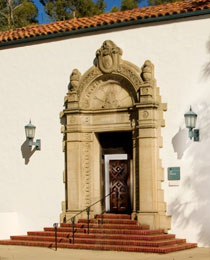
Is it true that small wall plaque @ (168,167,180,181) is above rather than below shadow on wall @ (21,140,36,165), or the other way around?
below

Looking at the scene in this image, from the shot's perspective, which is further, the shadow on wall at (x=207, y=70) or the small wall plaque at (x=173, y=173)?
the small wall plaque at (x=173, y=173)

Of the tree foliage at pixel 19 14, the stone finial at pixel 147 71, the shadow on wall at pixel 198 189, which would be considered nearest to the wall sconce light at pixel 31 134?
the stone finial at pixel 147 71

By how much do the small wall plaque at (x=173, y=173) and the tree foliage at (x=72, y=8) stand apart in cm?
1877

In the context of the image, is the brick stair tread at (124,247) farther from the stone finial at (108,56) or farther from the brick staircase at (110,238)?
the stone finial at (108,56)

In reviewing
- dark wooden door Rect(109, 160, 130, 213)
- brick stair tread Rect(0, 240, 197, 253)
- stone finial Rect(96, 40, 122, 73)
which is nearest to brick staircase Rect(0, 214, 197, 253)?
brick stair tread Rect(0, 240, 197, 253)

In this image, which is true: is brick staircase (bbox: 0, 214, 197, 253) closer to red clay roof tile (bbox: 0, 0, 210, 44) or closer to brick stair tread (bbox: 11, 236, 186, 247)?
brick stair tread (bbox: 11, 236, 186, 247)

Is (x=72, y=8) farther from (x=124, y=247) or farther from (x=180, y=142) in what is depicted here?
(x=124, y=247)

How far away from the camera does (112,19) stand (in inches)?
714

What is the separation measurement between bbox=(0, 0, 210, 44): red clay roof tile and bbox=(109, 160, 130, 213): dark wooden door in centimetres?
389

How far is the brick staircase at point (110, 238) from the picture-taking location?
15719 millimetres

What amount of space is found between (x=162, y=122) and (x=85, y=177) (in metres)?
2.75

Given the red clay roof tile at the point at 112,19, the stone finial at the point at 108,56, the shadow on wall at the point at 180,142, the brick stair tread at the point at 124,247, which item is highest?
the red clay roof tile at the point at 112,19

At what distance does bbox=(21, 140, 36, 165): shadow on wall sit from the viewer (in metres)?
19.2

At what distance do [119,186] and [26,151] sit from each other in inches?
119
